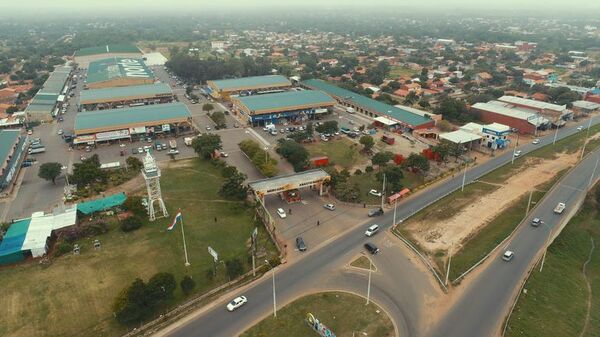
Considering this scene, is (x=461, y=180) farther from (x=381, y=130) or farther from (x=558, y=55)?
(x=558, y=55)

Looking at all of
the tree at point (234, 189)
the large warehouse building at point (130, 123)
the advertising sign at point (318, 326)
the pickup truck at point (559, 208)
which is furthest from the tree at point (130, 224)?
the pickup truck at point (559, 208)

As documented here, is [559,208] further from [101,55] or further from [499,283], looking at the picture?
[101,55]

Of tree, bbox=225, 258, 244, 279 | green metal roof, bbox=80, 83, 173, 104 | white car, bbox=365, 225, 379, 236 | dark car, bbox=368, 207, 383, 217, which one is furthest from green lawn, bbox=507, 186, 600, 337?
green metal roof, bbox=80, 83, 173, 104

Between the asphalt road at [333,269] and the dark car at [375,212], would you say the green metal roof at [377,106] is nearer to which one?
the dark car at [375,212]

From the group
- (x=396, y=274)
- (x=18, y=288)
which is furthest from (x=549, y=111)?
(x=18, y=288)

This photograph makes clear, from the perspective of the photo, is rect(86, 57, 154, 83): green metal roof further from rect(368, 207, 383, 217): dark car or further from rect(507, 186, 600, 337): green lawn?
rect(507, 186, 600, 337): green lawn

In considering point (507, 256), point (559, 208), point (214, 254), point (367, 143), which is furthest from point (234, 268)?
Result: point (559, 208)
